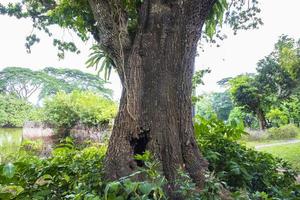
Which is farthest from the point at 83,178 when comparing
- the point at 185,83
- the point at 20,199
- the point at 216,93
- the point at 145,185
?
the point at 216,93

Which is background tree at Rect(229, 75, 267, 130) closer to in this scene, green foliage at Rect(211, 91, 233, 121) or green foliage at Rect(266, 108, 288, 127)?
green foliage at Rect(266, 108, 288, 127)

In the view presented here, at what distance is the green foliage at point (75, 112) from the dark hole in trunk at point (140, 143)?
5.78 m

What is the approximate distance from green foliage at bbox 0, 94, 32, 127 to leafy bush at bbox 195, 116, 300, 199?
11.3 metres

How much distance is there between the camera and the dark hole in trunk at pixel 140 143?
178 centimetres

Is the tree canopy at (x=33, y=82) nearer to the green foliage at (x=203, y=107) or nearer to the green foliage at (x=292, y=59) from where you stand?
the green foliage at (x=203, y=107)

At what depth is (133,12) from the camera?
2.28 meters

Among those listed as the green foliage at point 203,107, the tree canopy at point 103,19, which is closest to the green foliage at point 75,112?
the green foliage at point 203,107

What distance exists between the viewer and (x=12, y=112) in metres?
13.4

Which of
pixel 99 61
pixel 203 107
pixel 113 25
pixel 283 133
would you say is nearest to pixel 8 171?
pixel 113 25

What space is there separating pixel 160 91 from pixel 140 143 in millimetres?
359

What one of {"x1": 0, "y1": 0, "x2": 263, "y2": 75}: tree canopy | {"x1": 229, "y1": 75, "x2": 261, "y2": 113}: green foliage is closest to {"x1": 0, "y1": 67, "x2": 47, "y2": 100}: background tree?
{"x1": 229, "y1": 75, "x2": 261, "y2": 113}: green foliage

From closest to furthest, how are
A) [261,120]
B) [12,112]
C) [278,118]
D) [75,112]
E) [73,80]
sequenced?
[75,112]
[12,112]
[261,120]
[278,118]
[73,80]

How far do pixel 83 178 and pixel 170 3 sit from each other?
1270 mm

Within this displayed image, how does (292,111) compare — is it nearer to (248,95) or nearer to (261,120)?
(261,120)
